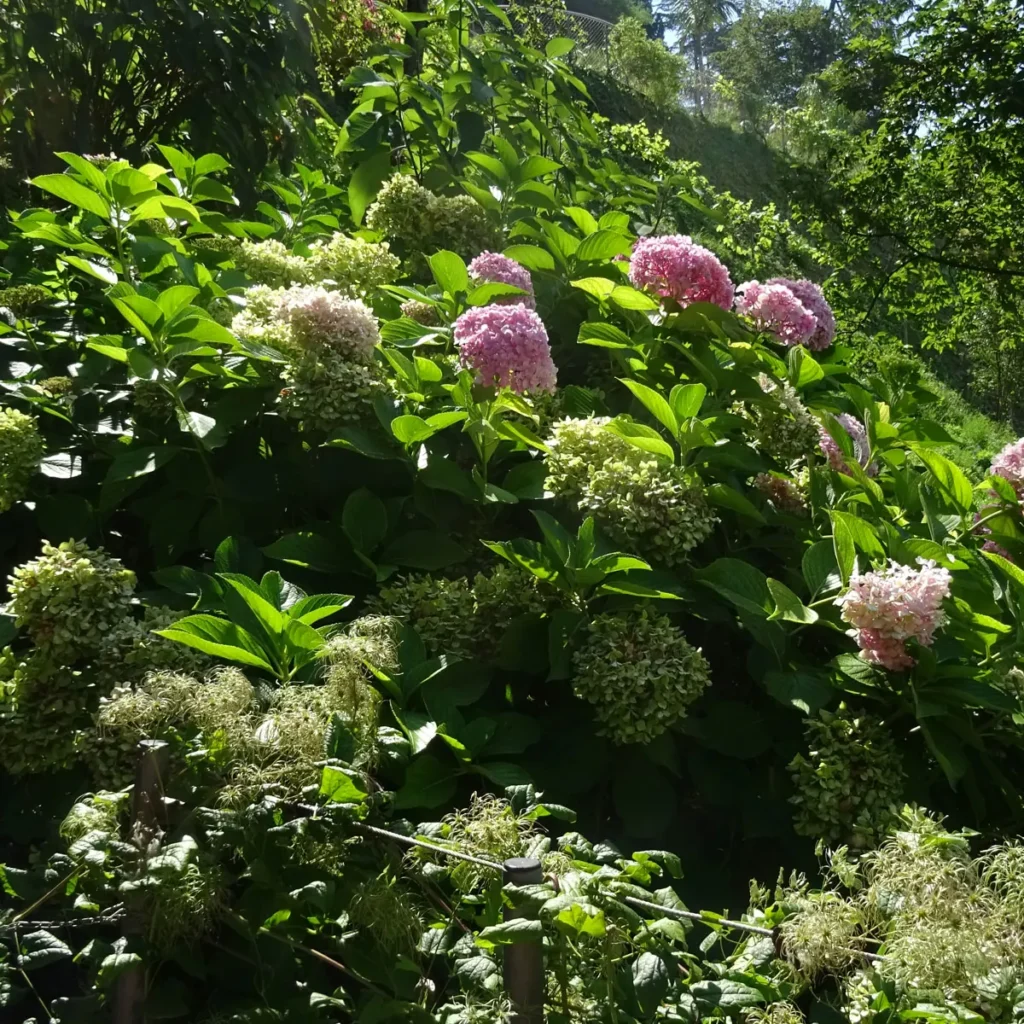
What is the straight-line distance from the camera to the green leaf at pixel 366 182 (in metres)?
2.51

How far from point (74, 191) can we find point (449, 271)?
70cm

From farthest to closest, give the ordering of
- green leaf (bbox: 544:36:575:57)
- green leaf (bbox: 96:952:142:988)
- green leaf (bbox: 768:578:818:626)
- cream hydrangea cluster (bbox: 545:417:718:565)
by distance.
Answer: green leaf (bbox: 544:36:575:57), cream hydrangea cluster (bbox: 545:417:718:565), green leaf (bbox: 768:578:818:626), green leaf (bbox: 96:952:142:988)

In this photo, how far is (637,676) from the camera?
1.40 metres

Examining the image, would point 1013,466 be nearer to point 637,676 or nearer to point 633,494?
point 633,494

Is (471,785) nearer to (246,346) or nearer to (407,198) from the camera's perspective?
(246,346)

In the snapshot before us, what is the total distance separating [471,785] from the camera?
4.48 ft

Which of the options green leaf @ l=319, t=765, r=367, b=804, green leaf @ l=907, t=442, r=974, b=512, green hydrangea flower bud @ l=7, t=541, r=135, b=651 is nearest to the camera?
green leaf @ l=319, t=765, r=367, b=804

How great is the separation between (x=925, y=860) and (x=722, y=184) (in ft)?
64.4

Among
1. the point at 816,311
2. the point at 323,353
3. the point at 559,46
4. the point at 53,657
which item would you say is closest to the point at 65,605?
the point at 53,657

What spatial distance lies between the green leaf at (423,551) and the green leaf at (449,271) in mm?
522

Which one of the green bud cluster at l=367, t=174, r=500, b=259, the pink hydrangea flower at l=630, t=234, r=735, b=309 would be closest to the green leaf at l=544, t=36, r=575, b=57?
the green bud cluster at l=367, t=174, r=500, b=259

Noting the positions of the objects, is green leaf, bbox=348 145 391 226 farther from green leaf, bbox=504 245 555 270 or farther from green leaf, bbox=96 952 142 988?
green leaf, bbox=96 952 142 988

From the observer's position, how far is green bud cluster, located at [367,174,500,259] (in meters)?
2.42

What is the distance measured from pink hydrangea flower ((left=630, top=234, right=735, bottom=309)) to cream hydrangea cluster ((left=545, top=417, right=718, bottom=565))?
1.77ft
